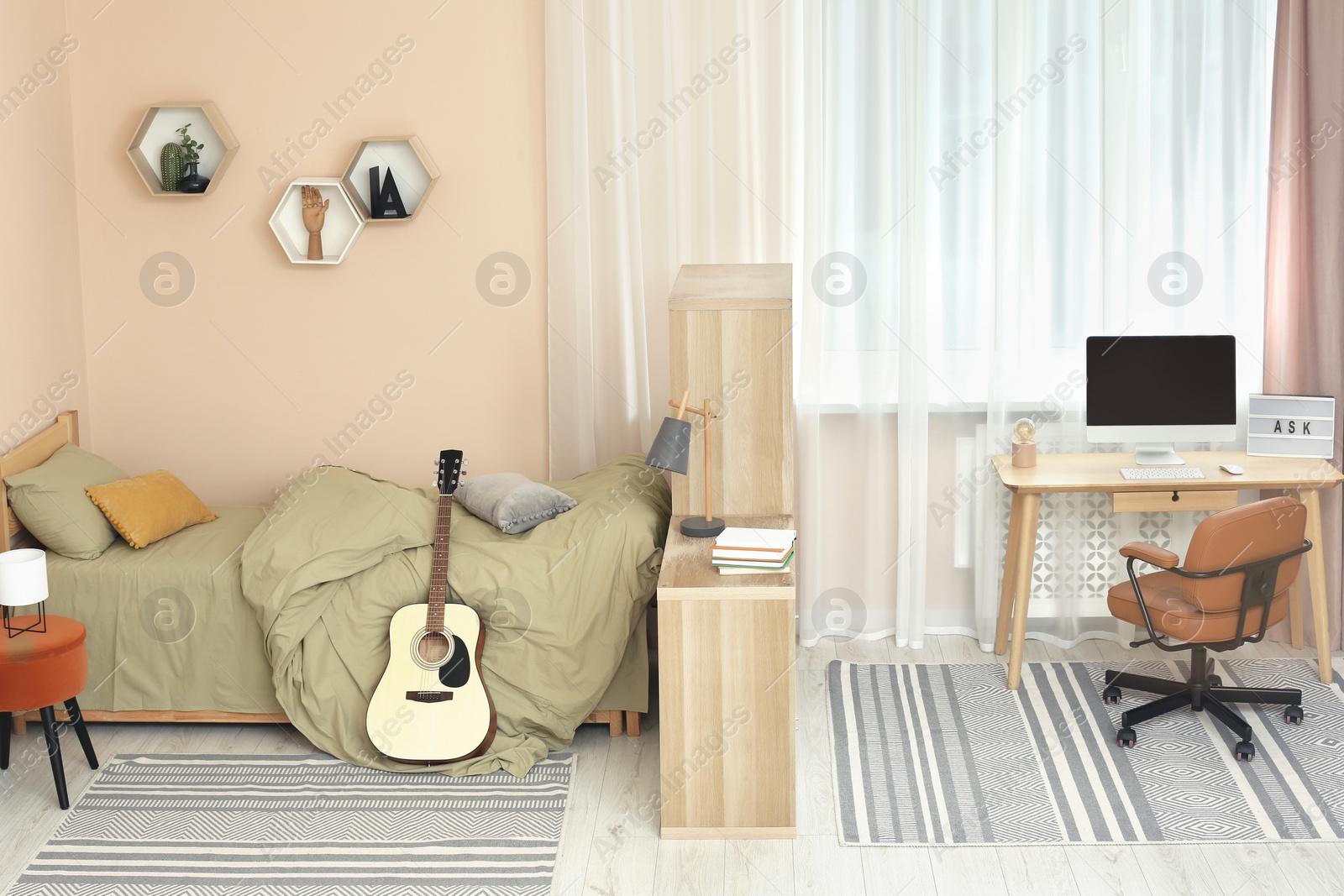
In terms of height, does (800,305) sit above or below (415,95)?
below

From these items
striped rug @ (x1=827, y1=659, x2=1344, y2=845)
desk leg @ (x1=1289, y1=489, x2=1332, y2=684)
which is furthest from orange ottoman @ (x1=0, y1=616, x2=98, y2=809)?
desk leg @ (x1=1289, y1=489, x2=1332, y2=684)

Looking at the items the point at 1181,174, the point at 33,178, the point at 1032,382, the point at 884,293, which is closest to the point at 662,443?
the point at 884,293

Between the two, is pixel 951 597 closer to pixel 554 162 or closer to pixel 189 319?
pixel 554 162

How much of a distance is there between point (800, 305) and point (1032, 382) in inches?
33.4

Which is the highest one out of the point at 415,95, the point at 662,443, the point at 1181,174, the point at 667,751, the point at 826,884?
the point at 415,95

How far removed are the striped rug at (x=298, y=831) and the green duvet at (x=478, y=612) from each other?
104 mm

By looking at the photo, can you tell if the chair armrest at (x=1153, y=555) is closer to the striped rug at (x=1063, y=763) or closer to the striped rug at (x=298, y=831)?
the striped rug at (x=1063, y=763)

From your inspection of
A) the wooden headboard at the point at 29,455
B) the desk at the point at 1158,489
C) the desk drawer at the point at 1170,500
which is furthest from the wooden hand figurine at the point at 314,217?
the desk drawer at the point at 1170,500

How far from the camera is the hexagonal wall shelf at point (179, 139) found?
4016 mm

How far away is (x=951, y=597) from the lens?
429cm

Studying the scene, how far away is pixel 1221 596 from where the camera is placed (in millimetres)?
3229

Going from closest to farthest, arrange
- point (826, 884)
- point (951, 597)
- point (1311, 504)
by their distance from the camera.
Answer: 1. point (826, 884)
2. point (1311, 504)
3. point (951, 597)

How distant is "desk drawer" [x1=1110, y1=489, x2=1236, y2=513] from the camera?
11.9ft

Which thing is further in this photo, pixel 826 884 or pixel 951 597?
pixel 951 597
